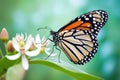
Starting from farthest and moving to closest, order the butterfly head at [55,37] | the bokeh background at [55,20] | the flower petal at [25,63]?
the bokeh background at [55,20] → the butterfly head at [55,37] → the flower petal at [25,63]

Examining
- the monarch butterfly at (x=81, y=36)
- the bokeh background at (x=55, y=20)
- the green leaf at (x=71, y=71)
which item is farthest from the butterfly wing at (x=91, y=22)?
the bokeh background at (x=55, y=20)

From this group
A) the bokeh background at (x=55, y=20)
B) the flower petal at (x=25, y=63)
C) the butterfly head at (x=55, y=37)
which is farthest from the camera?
the bokeh background at (x=55, y=20)

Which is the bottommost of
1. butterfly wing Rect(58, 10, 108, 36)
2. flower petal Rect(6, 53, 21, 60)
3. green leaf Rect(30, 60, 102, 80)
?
green leaf Rect(30, 60, 102, 80)

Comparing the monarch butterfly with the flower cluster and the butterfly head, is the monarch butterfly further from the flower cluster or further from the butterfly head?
the flower cluster

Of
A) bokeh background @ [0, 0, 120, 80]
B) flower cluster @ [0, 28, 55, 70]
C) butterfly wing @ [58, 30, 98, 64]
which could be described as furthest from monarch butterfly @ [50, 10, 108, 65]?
bokeh background @ [0, 0, 120, 80]

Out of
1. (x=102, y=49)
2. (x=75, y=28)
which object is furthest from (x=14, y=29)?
(x=75, y=28)

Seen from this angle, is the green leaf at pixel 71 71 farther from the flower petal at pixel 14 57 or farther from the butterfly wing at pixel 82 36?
the butterfly wing at pixel 82 36

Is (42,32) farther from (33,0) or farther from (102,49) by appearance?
(102,49)

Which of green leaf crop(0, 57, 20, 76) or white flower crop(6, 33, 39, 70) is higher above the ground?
white flower crop(6, 33, 39, 70)

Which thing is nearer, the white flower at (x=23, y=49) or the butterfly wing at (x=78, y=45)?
the white flower at (x=23, y=49)
